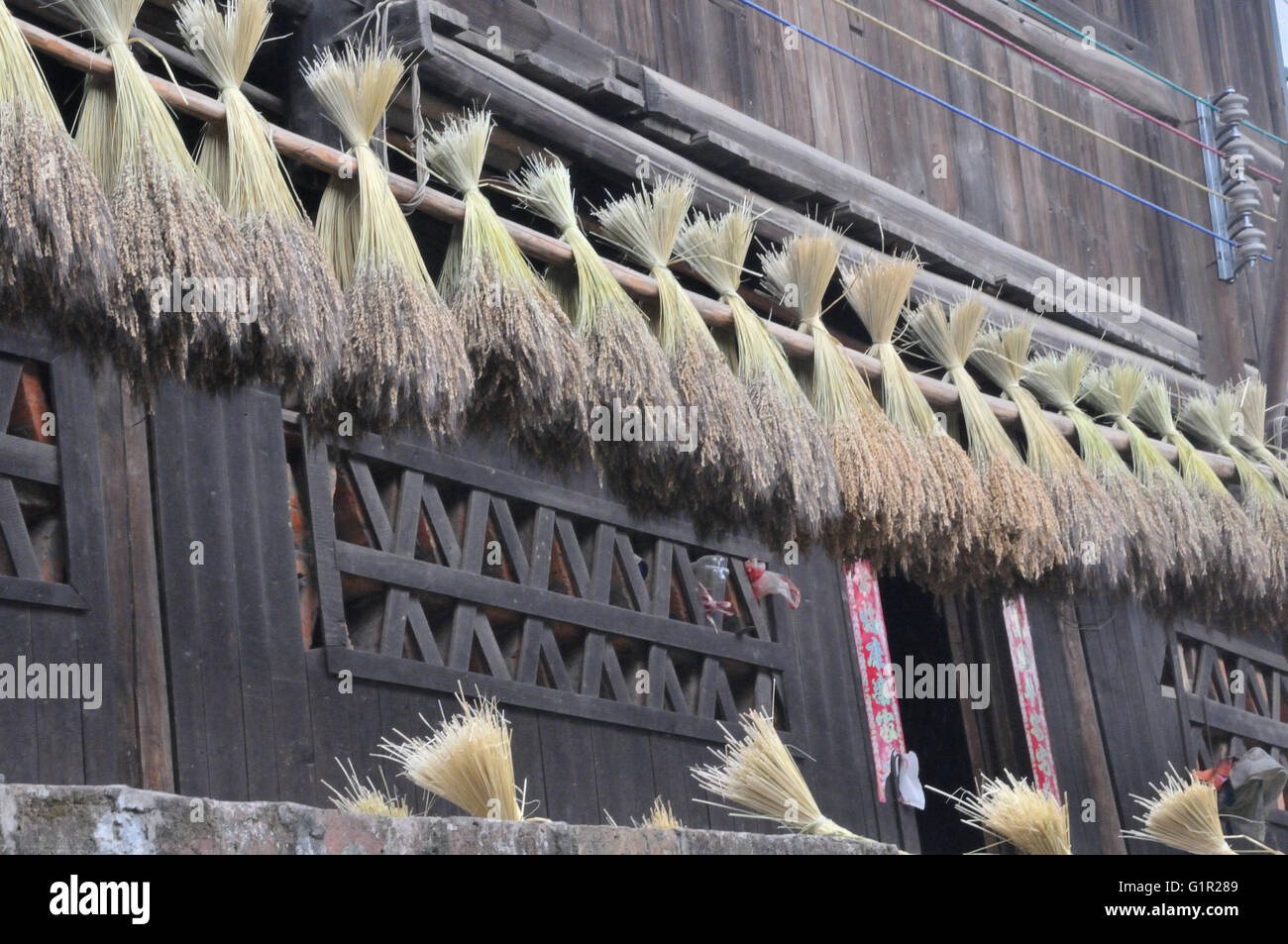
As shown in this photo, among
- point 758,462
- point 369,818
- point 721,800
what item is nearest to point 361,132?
point 758,462

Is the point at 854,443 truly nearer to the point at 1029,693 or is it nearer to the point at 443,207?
the point at 443,207

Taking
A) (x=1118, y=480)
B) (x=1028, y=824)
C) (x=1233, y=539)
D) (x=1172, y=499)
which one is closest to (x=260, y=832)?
(x=1028, y=824)

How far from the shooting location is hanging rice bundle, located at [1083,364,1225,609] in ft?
20.1

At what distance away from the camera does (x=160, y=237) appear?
3674mm

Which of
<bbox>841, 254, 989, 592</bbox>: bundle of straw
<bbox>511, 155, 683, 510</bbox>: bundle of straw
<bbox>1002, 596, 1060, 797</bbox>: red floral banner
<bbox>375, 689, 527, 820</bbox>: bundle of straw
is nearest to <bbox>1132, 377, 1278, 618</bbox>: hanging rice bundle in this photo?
<bbox>1002, 596, 1060, 797</bbox>: red floral banner

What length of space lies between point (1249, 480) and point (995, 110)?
2.04 metres

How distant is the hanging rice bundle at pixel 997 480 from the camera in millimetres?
5480

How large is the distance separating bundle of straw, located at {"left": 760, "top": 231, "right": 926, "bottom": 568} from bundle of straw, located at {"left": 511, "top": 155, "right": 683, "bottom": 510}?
0.56 meters

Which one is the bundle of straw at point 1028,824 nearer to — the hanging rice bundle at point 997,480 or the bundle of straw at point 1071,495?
the hanging rice bundle at point 997,480

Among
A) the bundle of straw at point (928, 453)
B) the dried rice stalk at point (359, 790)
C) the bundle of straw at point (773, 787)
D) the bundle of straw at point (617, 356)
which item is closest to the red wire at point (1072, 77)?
the bundle of straw at point (928, 453)

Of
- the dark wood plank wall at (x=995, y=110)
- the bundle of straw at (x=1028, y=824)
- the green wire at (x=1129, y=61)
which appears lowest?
the bundle of straw at (x=1028, y=824)

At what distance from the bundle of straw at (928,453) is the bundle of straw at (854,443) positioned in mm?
70

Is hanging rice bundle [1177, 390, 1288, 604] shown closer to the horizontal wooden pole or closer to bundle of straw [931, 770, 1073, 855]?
the horizontal wooden pole

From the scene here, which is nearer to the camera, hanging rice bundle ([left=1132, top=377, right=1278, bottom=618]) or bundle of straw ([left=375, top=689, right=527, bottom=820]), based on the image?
bundle of straw ([left=375, top=689, right=527, bottom=820])
